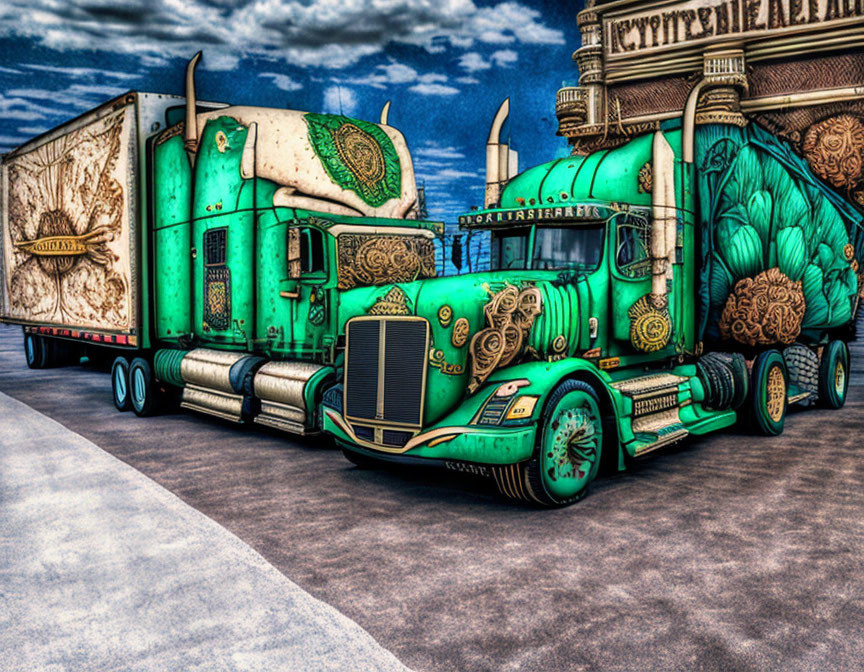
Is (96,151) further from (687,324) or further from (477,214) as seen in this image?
(687,324)

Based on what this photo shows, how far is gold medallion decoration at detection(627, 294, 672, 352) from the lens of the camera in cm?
754

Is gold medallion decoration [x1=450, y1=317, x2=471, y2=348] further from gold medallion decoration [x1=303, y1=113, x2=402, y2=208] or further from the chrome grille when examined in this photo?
gold medallion decoration [x1=303, y1=113, x2=402, y2=208]

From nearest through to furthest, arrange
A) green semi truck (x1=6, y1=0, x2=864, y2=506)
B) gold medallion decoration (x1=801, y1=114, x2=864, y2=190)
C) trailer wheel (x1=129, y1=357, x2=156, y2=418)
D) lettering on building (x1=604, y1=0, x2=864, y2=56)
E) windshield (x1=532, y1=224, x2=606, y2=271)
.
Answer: green semi truck (x1=6, y1=0, x2=864, y2=506) → windshield (x1=532, y1=224, x2=606, y2=271) → gold medallion decoration (x1=801, y1=114, x2=864, y2=190) → trailer wheel (x1=129, y1=357, x2=156, y2=418) → lettering on building (x1=604, y1=0, x2=864, y2=56)

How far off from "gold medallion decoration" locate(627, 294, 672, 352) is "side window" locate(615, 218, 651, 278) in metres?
0.29

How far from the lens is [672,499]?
6578 millimetres

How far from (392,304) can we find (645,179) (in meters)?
3.25

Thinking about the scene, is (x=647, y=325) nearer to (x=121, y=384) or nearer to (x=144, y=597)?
(x=144, y=597)

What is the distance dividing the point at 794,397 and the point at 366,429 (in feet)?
22.1

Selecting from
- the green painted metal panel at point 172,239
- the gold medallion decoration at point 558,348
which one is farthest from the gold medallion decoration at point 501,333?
the green painted metal panel at point 172,239

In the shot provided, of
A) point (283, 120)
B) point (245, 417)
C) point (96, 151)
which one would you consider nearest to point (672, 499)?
point (245, 417)

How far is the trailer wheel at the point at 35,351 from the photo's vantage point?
1896 centimetres

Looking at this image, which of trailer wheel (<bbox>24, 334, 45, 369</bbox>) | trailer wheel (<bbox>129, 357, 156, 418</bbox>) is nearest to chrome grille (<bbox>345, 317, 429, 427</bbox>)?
trailer wheel (<bbox>129, 357, 156, 418</bbox>)

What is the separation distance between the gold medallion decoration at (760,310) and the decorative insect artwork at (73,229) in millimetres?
8641

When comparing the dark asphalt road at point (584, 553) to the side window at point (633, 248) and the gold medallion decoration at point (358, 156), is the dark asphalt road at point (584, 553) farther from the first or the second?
the gold medallion decoration at point (358, 156)
